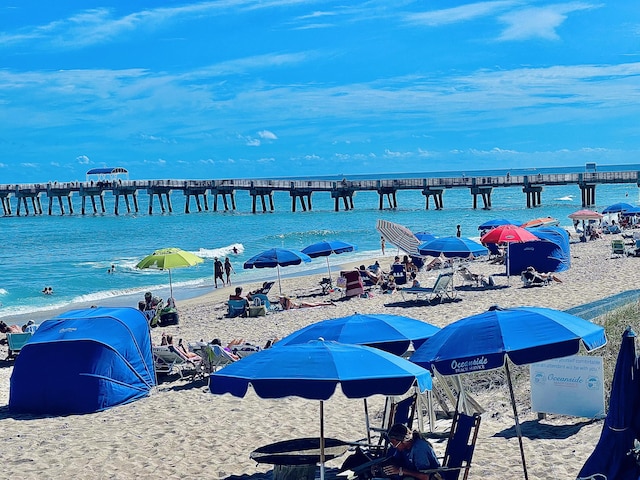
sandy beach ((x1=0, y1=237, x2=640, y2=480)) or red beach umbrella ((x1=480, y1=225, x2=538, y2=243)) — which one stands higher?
red beach umbrella ((x1=480, y1=225, x2=538, y2=243))

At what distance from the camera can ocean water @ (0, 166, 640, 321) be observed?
1061 inches

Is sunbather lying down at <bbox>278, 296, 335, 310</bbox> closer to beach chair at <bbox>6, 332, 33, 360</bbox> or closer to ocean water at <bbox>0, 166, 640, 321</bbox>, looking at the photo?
beach chair at <bbox>6, 332, 33, 360</bbox>

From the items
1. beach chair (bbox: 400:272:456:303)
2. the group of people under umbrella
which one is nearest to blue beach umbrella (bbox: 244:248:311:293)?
beach chair (bbox: 400:272:456:303)

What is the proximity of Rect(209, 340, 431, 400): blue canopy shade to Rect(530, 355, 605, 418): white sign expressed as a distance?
274 centimetres

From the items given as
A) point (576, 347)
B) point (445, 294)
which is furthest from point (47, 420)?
point (445, 294)

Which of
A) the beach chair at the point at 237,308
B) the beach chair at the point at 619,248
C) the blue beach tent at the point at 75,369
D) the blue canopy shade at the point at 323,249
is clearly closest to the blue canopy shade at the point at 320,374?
the blue beach tent at the point at 75,369

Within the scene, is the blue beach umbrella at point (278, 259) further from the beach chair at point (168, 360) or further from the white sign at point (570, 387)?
the white sign at point (570, 387)

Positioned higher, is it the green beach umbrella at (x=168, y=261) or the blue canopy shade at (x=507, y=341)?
the blue canopy shade at (x=507, y=341)

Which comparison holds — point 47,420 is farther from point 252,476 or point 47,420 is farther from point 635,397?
point 635,397

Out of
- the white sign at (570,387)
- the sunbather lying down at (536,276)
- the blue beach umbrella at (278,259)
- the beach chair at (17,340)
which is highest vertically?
the blue beach umbrella at (278,259)

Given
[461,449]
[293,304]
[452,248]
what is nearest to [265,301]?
[293,304]

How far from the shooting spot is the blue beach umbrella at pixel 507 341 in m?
5.41

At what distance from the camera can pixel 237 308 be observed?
17.7 m

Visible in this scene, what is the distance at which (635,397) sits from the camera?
512 centimetres
